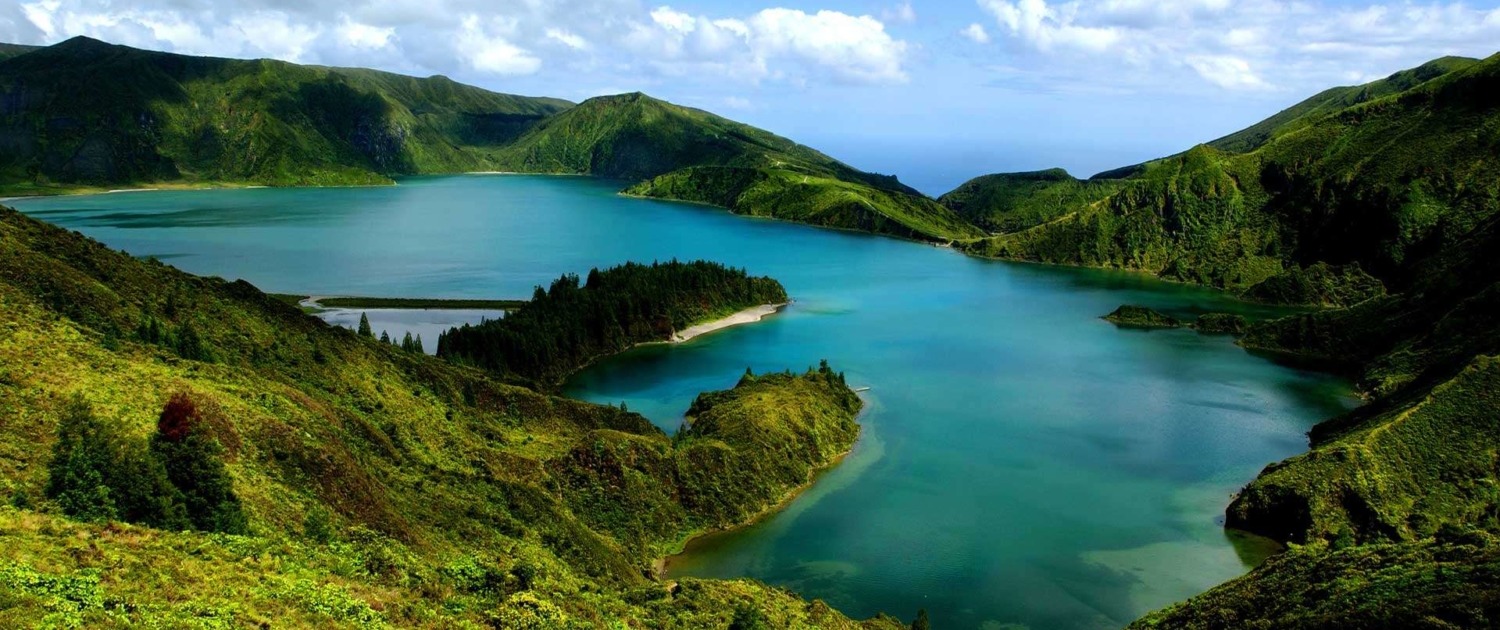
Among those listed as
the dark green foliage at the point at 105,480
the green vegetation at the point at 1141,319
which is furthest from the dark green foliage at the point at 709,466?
the green vegetation at the point at 1141,319

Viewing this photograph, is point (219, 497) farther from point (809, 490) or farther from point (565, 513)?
point (809, 490)

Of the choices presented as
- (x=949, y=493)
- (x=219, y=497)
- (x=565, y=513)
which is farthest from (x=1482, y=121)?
(x=219, y=497)

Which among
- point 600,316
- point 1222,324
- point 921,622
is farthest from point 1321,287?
point 921,622

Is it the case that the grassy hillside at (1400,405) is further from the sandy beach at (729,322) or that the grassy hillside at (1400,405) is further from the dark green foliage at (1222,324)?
the sandy beach at (729,322)

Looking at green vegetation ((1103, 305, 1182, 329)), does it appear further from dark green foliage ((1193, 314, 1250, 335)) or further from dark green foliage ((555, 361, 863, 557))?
dark green foliage ((555, 361, 863, 557))

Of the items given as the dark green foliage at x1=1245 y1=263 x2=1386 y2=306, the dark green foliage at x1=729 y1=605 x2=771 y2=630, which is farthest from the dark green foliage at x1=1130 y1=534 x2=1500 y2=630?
the dark green foliage at x1=1245 y1=263 x2=1386 y2=306
